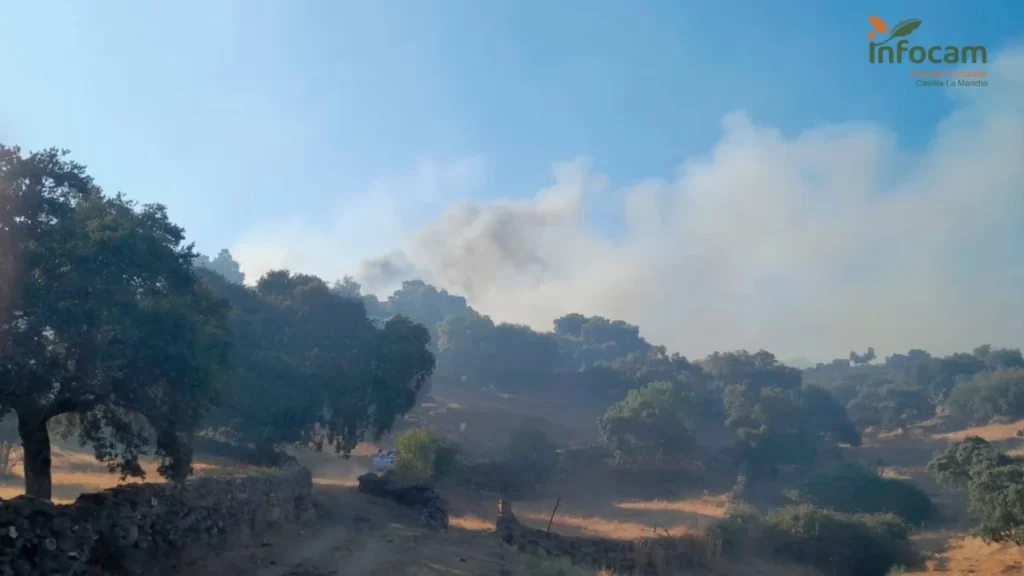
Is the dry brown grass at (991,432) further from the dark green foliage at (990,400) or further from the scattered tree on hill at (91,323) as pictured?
the scattered tree on hill at (91,323)

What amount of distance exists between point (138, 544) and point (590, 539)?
2018 centimetres

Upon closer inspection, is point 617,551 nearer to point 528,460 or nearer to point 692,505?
point 692,505

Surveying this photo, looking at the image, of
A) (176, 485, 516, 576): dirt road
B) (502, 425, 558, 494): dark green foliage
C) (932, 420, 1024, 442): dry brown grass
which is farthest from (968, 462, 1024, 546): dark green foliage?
(932, 420, 1024, 442): dry brown grass

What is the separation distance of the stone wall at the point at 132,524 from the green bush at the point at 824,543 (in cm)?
2301

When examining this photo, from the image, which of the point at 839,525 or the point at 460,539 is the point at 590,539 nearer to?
the point at 460,539

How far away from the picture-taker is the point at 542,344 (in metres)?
108

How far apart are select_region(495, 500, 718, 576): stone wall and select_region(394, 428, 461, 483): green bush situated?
697cm

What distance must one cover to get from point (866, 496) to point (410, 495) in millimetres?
32216

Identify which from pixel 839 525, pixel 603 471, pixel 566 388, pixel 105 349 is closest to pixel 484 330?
pixel 566 388

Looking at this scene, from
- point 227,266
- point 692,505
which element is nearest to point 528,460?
point 692,505

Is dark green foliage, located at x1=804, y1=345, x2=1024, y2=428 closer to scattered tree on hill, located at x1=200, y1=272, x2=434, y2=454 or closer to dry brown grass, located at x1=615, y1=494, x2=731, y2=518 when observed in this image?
dry brown grass, located at x1=615, y1=494, x2=731, y2=518

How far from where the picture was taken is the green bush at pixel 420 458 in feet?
120

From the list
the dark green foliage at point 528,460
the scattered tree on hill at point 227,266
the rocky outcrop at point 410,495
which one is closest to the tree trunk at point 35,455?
Result: the rocky outcrop at point 410,495

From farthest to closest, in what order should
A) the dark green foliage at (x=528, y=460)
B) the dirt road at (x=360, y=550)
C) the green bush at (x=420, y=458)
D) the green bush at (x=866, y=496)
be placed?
the dark green foliage at (x=528, y=460) < the green bush at (x=866, y=496) < the green bush at (x=420, y=458) < the dirt road at (x=360, y=550)
